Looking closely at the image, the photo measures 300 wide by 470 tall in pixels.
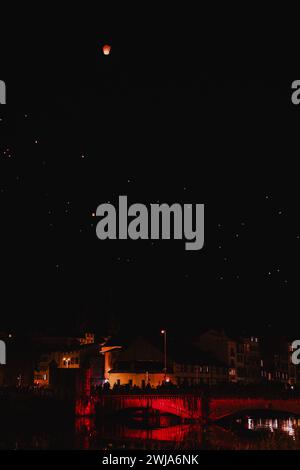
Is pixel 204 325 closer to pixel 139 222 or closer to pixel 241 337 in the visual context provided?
pixel 241 337

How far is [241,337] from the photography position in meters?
123

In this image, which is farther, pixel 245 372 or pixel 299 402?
pixel 245 372

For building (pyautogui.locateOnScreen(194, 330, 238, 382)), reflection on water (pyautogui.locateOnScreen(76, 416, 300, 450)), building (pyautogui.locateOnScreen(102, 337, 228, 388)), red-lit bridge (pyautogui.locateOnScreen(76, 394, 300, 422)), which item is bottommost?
reflection on water (pyautogui.locateOnScreen(76, 416, 300, 450))

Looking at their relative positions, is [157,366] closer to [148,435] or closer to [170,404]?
[170,404]

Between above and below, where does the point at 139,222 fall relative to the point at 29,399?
above

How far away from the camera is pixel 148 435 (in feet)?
212

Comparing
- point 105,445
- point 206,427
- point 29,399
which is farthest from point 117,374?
point 105,445

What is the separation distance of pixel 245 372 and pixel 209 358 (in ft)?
46.4

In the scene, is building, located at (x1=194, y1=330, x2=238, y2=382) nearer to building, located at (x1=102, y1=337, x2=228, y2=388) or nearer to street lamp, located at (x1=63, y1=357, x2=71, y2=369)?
building, located at (x1=102, y1=337, x2=228, y2=388)

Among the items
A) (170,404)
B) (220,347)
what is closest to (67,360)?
(220,347)

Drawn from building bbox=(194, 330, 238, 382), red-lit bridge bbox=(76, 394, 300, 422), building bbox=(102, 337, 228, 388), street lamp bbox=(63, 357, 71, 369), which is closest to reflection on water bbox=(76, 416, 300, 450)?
→ red-lit bridge bbox=(76, 394, 300, 422)

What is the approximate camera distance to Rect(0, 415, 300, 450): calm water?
58031 millimetres

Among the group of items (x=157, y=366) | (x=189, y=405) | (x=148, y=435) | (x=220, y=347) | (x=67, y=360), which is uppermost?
(x=220, y=347)

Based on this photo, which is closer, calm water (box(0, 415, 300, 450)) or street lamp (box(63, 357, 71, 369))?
calm water (box(0, 415, 300, 450))
